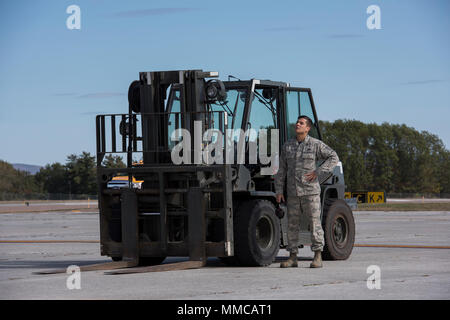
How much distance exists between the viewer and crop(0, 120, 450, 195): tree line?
13800 centimetres

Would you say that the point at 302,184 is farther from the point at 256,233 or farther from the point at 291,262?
the point at 291,262

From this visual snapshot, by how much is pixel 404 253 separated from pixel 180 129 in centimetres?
502

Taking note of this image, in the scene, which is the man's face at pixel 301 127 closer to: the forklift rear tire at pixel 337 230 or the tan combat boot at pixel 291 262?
the tan combat boot at pixel 291 262

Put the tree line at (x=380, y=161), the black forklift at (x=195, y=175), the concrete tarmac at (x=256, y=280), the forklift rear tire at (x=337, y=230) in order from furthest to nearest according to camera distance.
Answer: the tree line at (x=380, y=161)
the forklift rear tire at (x=337, y=230)
the black forklift at (x=195, y=175)
the concrete tarmac at (x=256, y=280)

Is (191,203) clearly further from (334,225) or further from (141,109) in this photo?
(334,225)

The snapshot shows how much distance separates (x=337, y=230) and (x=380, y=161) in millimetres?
130356

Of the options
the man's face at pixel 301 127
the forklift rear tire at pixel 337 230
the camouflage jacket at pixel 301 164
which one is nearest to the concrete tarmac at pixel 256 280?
the forklift rear tire at pixel 337 230

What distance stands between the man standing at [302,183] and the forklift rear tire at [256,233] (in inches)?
13.6

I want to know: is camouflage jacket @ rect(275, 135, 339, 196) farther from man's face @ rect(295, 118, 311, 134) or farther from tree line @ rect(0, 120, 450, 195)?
tree line @ rect(0, 120, 450, 195)

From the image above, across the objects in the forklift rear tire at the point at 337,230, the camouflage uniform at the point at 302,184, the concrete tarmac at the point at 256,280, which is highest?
the camouflage uniform at the point at 302,184

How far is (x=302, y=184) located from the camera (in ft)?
40.0

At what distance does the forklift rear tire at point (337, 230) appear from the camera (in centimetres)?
1373

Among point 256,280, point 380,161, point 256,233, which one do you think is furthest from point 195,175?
point 380,161

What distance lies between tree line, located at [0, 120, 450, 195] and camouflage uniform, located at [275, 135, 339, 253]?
12311 centimetres
